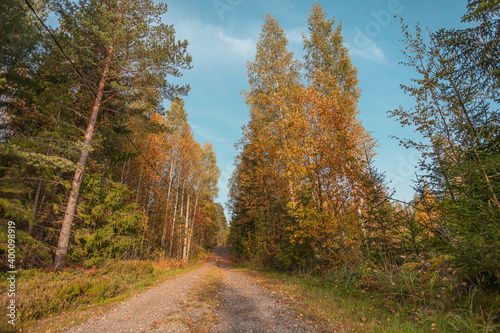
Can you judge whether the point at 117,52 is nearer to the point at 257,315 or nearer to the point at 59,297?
the point at 59,297

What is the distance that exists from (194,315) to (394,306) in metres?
4.60

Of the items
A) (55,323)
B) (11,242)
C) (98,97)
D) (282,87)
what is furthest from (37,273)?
(282,87)

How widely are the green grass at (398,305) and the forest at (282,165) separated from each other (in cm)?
4

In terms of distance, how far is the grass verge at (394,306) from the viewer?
3.23m

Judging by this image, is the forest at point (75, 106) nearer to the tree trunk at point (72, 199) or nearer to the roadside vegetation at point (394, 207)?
the tree trunk at point (72, 199)

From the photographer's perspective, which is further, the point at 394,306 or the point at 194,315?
the point at 194,315

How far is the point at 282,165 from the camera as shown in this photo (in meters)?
10.7

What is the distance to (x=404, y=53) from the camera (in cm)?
491

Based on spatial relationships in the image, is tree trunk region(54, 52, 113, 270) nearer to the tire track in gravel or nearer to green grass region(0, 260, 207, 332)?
green grass region(0, 260, 207, 332)

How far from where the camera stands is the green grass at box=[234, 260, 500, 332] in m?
3.25

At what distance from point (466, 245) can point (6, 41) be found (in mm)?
15308

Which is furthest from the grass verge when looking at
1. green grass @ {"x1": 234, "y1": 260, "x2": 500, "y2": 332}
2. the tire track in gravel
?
the tire track in gravel

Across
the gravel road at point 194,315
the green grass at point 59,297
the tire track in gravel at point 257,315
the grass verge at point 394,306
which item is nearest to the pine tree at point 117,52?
the green grass at point 59,297

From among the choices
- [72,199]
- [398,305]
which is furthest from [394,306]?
[72,199]
